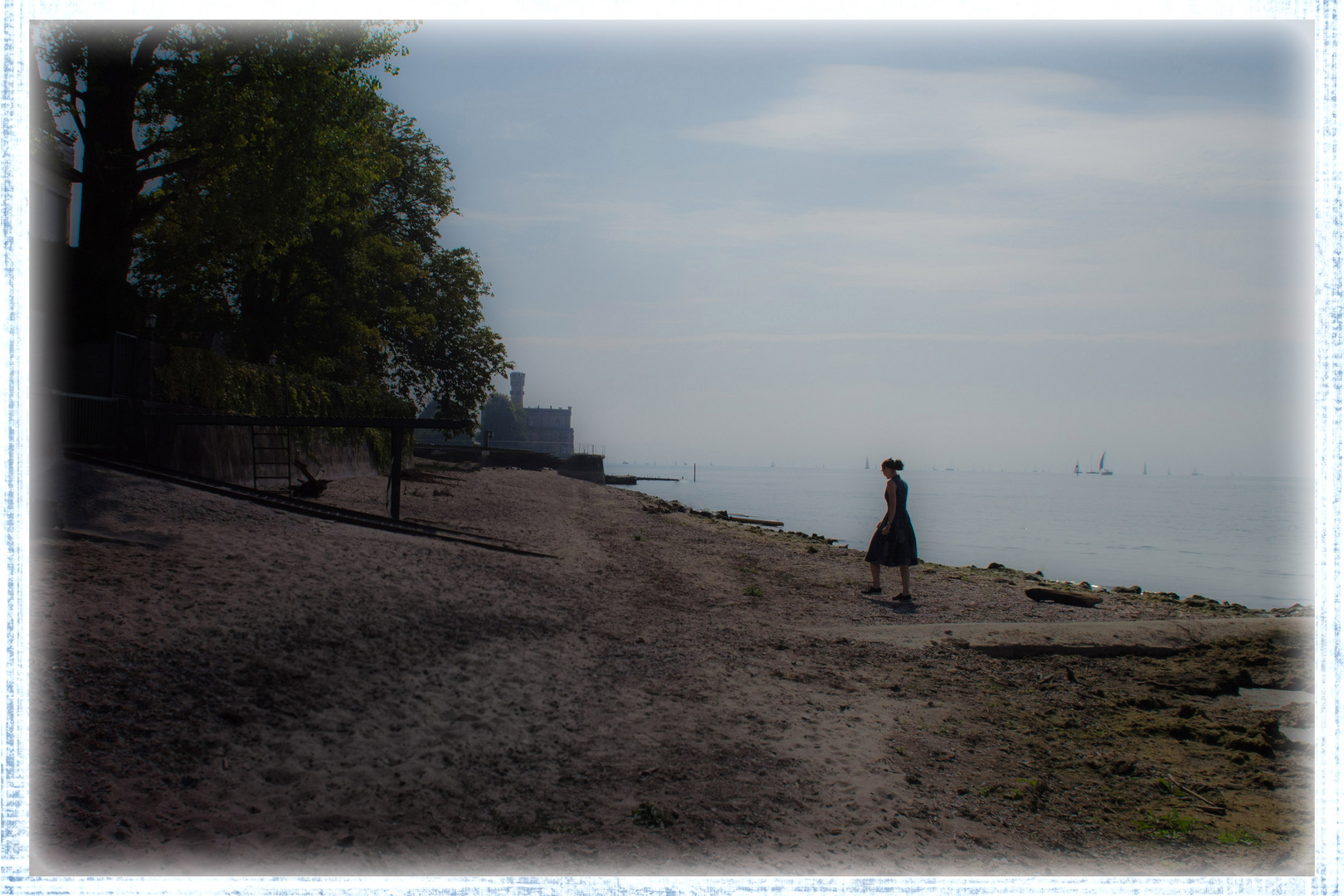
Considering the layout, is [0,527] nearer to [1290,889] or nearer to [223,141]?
[1290,889]

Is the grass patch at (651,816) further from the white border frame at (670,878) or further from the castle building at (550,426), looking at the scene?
the castle building at (550,426)

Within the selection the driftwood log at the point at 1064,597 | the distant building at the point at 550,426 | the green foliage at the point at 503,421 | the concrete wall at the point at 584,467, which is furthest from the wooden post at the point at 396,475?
the distant building at the point at 550,426

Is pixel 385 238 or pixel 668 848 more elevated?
pixel 385 238

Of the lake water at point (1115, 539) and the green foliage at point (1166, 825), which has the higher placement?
the green foliage at point (1166, 825)

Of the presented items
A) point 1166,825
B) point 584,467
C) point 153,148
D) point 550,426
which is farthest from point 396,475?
point 550,426

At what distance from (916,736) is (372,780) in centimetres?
362

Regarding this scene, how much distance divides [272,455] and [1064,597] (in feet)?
56.9

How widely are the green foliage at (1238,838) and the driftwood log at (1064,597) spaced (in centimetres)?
861

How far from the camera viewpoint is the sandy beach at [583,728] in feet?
12.2

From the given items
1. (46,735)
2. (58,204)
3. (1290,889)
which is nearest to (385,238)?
(58,204)

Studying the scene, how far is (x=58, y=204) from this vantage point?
838 inches

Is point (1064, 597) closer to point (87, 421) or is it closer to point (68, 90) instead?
point (87, 421)

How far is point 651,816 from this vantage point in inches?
156

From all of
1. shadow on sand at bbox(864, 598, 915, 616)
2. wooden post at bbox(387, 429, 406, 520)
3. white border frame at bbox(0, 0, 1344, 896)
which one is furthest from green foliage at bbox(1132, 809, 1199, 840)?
wooden post at bbox(387, 429, 406, 520)
